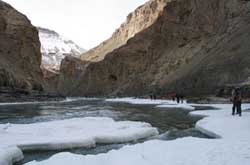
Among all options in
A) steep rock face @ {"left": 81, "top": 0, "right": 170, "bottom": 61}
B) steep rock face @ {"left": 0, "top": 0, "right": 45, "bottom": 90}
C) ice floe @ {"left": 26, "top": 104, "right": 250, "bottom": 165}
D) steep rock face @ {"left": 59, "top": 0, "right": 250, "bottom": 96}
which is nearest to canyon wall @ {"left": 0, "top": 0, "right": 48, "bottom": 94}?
steep rock face @ {"left": 0, "top": 0, "right": 45, "bottom": 90}

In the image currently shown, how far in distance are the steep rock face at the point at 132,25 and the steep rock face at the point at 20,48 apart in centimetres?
4499

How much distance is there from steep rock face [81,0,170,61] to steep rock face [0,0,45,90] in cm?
4499

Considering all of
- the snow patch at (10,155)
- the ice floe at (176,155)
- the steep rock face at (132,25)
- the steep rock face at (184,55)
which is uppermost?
the steep rock face at (132,25)

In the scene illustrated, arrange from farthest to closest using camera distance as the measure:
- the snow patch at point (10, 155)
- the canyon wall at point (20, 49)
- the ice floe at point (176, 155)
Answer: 1. the canyon wall at point (20, 49)
2. the snow patch at point (10, 155)
3. the ice floe at point (176, 155)

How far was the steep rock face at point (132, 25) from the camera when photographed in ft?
447

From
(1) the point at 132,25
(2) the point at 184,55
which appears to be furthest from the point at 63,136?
(1) the point at 132,25

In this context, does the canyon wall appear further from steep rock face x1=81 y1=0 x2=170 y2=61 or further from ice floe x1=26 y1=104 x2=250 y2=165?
ice floe x1=26 y1=104 x2=250 y2=165

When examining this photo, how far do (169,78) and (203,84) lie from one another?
70.7 feet

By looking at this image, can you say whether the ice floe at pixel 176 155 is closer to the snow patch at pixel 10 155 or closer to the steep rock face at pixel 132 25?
the snow patch at pixel 10 155

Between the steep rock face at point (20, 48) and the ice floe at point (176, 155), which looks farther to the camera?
the steep rock face at point (20, 48)

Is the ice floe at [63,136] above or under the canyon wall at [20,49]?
under

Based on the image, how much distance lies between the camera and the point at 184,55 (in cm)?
8950

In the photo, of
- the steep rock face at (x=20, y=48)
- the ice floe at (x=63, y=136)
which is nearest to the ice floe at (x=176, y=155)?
the ice floe at (x=63, y=136)

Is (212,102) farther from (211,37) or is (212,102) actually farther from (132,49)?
(132,49)
